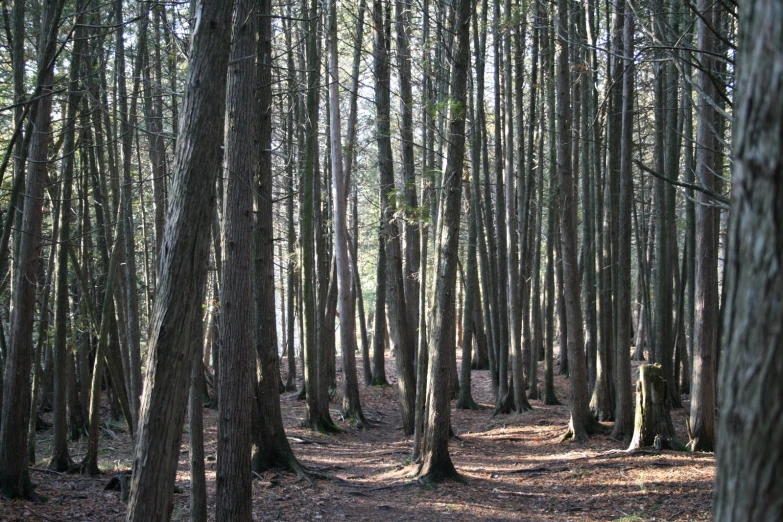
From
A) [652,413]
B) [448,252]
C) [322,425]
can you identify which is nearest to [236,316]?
[448,252]

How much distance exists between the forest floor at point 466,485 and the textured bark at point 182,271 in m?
3.95

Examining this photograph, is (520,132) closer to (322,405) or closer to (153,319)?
(322,405)

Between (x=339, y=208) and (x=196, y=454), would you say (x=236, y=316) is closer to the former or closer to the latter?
(x=196, y=454)

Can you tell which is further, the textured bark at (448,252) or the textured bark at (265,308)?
the textured bark at (265,308)

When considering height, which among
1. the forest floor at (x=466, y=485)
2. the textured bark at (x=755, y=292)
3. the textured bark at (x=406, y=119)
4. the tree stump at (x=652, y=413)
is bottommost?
the forest floor at (x=466, y=485)

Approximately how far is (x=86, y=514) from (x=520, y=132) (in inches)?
483

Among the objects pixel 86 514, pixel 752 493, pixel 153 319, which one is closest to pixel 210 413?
pixel 86 514

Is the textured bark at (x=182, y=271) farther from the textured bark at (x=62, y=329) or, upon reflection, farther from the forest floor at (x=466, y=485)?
the textured bark at (x=62, y=329)

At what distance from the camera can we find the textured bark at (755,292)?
1565mm

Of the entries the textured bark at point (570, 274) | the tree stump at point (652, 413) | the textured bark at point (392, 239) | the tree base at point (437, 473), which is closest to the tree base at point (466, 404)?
the textured bark at point (392, 239)

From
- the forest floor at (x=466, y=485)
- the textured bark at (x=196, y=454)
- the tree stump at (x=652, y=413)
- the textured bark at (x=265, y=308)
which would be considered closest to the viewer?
the textured bark at (x=196, y=454)

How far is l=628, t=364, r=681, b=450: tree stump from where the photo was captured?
9.62 meters

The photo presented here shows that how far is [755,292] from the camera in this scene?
1614 millimetres

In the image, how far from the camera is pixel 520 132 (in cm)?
1540
